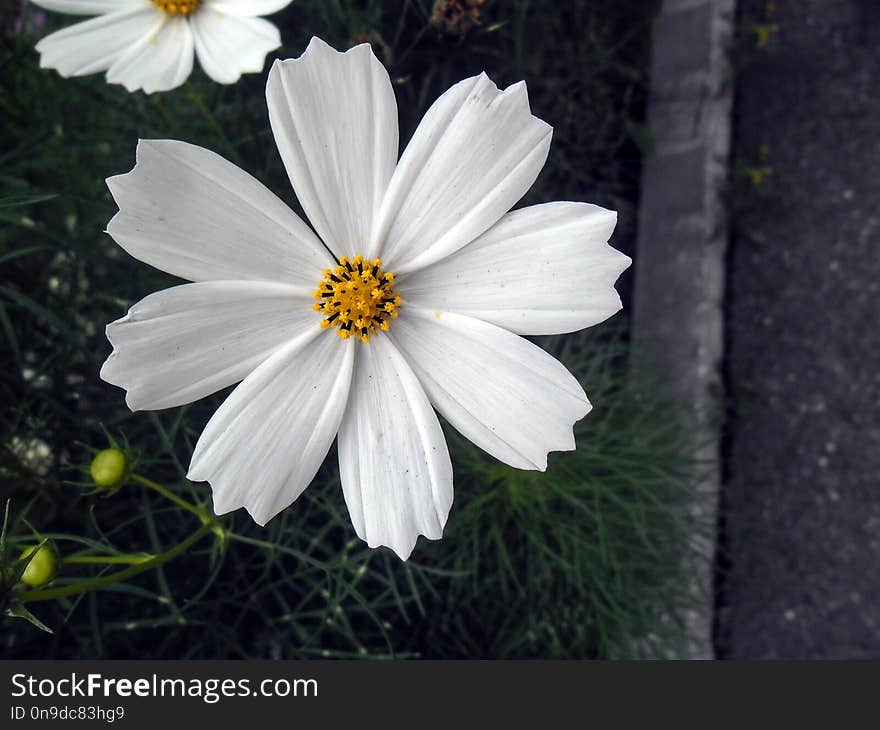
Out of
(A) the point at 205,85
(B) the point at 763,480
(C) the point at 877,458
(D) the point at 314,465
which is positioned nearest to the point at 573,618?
(B) the point at 763,480

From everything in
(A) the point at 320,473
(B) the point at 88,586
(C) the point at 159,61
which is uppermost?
(C) the point at 159,61

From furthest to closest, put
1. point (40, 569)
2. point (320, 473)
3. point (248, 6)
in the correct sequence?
point (320, 473) → point (248, 6) → point (40, 569)

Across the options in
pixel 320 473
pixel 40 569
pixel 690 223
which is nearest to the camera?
pixel 40 569

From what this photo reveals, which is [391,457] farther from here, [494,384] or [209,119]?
[209,119]

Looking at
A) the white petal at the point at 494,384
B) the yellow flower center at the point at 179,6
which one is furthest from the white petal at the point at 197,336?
the yellow flower center at the point at 179,6

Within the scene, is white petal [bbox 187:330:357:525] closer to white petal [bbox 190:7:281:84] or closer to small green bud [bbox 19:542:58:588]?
small green bud [bbox 19:542:58:588]

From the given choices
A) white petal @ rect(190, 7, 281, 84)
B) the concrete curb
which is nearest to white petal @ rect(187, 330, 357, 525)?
white petal @ rect(190, 7, 281, 84)

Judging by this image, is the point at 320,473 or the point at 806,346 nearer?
the point at 320,473

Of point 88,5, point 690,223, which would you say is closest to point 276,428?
point 88,5
